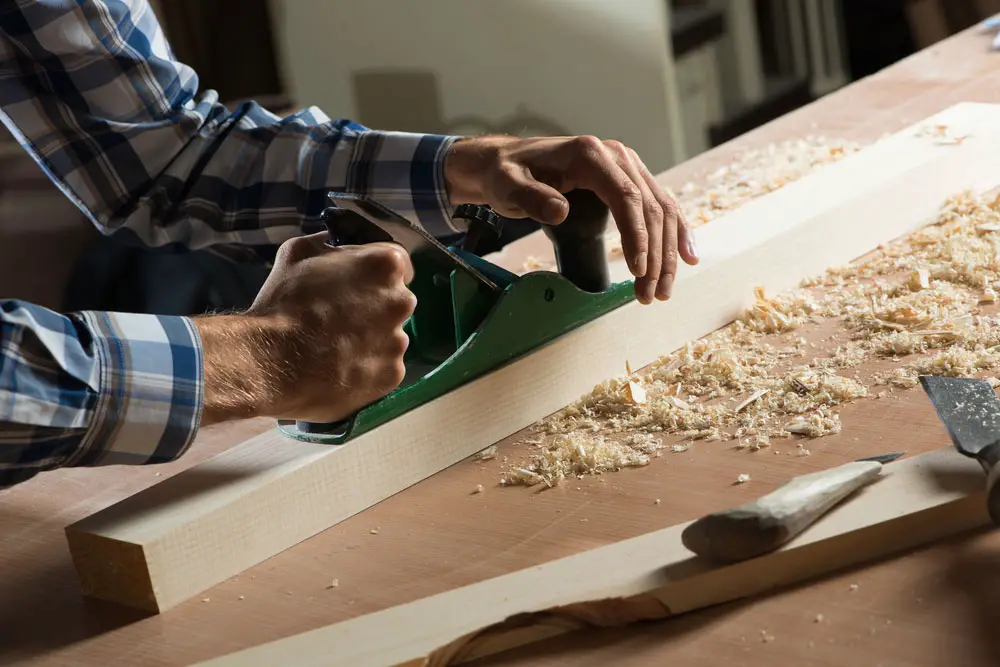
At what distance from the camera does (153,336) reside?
1.09 metres

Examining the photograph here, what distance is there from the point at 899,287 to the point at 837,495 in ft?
2.20

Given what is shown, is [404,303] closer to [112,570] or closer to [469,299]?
[469,299]

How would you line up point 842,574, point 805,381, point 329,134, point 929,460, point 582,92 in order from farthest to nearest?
1. point 582,92
2. point 329,134
3. point 805,381
4. point 929,460
5. point 842,574

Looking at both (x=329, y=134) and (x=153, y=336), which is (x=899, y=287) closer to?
(x=329, y=134)

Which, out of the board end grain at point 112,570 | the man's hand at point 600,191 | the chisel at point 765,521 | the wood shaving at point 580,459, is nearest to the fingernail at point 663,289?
the man's hand at point 600,191

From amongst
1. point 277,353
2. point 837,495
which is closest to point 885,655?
point 837,495

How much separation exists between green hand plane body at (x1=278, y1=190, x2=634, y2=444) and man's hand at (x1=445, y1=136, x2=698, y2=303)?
33mm

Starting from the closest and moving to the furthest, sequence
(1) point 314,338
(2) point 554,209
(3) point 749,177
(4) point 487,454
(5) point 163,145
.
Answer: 1. (1) point 314,338
2. (4) point 487,454
3. (2) point 554,209
4. (5) point 163,145
5. (3) point 749,177

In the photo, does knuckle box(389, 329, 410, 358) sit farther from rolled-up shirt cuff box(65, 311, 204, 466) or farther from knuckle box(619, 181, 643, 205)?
knuckle box(619, 181, 643, 205)

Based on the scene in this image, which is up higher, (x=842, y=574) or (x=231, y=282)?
(x=842, y=574)

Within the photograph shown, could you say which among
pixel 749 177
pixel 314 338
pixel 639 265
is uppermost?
pixel 314 338

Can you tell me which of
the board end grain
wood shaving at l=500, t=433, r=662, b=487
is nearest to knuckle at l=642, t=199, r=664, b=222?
wood shaving at l=500, t=433, r=662, b=487

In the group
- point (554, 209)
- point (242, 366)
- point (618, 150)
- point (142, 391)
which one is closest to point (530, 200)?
point (554, 209)

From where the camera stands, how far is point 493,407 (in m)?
1.36
